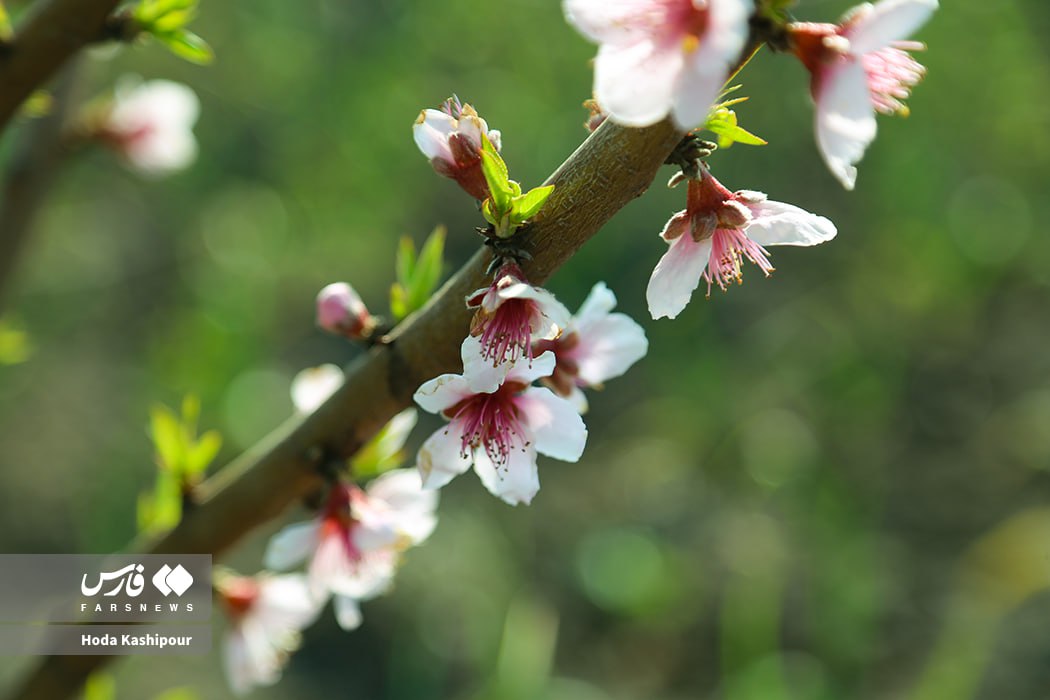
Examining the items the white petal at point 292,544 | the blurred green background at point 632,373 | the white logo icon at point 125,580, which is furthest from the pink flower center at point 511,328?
the blurred green background at point 632,373

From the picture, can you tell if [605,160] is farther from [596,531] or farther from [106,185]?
[106,185]

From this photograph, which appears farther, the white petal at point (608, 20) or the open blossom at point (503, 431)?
the open blossom at point (503, 431)

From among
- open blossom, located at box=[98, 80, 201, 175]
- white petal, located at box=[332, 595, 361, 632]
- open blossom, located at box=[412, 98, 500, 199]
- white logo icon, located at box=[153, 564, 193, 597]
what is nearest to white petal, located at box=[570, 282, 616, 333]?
open blossom, located at box=[412, 98, 500, 199]

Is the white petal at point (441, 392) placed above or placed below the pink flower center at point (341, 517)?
above

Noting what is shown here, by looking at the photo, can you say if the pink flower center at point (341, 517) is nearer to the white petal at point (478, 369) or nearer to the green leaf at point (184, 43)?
the white petal at point (478, 369)

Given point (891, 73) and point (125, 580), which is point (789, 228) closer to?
point (891, 73)

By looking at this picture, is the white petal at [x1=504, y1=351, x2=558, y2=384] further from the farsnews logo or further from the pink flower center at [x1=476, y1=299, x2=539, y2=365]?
the farsnews logo

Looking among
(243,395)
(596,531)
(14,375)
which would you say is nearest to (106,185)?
(14,375)
